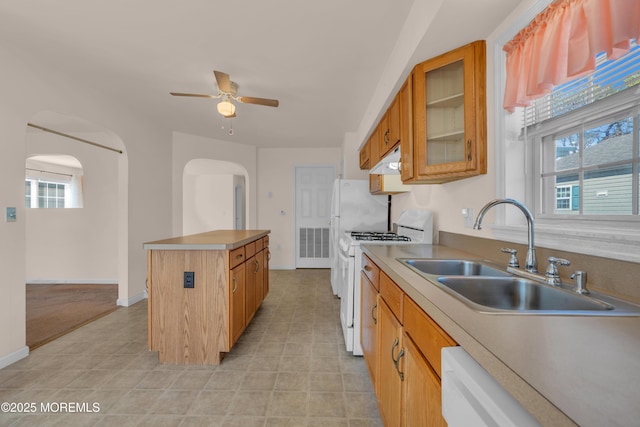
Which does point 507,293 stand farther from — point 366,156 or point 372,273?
point 366,156

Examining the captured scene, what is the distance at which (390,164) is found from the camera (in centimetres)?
256

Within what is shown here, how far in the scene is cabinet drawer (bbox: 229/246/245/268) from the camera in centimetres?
209

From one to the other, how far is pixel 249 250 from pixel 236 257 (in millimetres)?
381

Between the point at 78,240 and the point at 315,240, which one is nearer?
the point at 78,240

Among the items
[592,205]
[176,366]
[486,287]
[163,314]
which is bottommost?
[176,366]

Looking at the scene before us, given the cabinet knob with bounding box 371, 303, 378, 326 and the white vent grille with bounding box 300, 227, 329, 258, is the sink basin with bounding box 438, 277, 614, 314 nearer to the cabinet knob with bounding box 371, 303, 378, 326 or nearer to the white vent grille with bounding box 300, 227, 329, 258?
the cabinet knob with bounding box 371, 303, 378, 326

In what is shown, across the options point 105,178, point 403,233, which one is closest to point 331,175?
point 403,233

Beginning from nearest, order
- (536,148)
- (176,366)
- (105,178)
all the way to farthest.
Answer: (536,148) < (176,366) < (105,178)

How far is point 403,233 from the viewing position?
99.9 inches

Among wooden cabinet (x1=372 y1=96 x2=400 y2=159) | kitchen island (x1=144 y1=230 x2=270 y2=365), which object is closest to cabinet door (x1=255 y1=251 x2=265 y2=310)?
kitchen island (x1=144 y1=230 x2=270 y2=365)

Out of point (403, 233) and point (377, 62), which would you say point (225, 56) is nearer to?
point (377, 62)

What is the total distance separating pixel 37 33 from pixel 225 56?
1.30 meters

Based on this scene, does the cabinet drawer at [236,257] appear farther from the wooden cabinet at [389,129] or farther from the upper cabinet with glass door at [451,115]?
the wooden cabinet at [389,129]

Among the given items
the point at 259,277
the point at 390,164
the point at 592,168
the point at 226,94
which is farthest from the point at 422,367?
the point at 226,94
